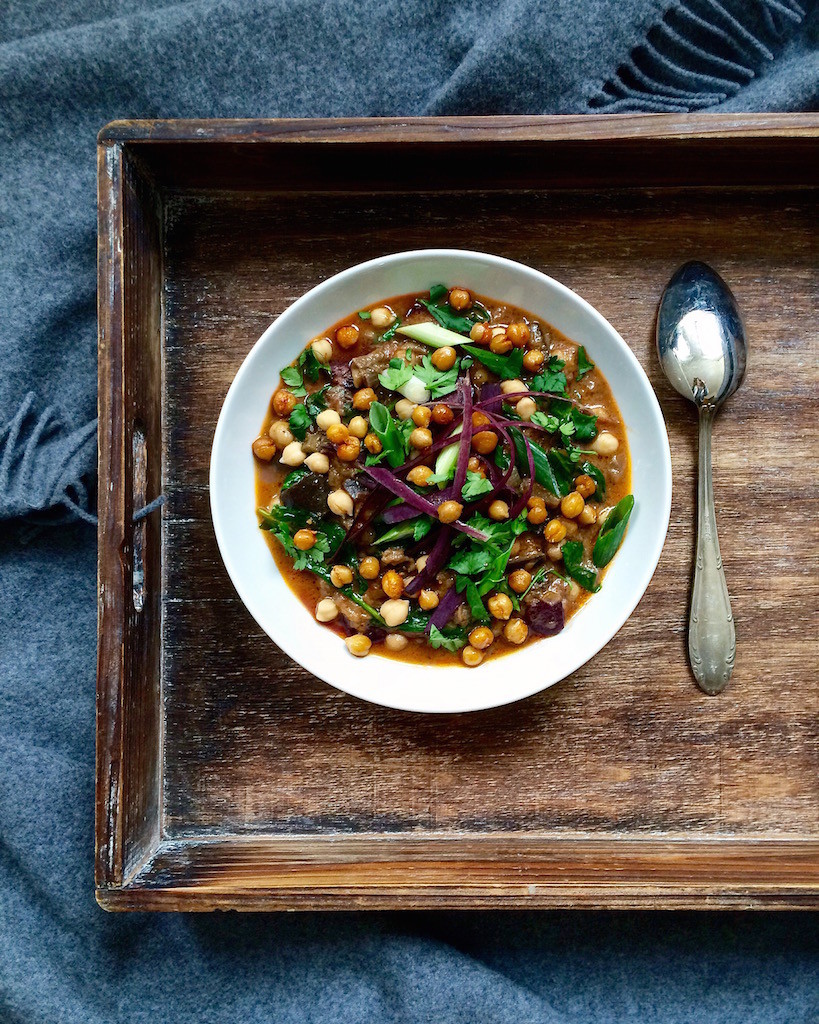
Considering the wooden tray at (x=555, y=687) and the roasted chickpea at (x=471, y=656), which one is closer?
the roasted chickpea at (x=471, y=656)

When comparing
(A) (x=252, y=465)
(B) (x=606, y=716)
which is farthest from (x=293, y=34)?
(B) (x=606, y=716)

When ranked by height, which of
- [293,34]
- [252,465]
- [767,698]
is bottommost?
[767,698]

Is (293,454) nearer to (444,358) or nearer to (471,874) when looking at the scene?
(444,358)

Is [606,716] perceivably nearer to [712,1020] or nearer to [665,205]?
[712,1020]

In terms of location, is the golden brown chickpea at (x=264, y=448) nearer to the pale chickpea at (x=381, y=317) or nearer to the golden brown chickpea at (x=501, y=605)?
the pale chickpea at (x=381, y=317)

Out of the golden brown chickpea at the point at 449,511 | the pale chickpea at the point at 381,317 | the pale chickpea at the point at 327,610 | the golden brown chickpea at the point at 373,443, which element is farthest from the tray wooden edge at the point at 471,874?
the pale chickpea at the point at 381,317

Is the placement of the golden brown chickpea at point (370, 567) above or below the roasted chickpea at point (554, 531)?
below
